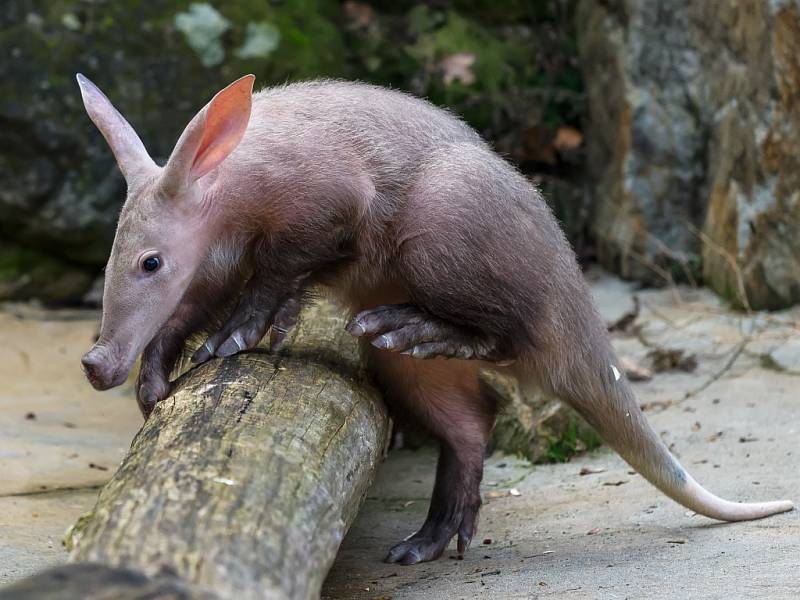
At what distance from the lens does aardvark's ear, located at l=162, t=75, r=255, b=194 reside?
10.7 ft

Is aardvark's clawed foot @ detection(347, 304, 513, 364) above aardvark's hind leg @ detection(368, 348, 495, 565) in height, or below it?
above

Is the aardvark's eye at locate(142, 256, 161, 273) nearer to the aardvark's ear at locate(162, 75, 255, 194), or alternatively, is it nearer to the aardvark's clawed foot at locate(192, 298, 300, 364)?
the aardvark's ear at locate(162, 75, 255, 194)

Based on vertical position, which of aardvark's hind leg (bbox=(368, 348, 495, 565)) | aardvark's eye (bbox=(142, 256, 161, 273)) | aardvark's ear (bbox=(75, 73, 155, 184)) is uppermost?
aardvark's ear (bbox=(75, 73, 155, 184))

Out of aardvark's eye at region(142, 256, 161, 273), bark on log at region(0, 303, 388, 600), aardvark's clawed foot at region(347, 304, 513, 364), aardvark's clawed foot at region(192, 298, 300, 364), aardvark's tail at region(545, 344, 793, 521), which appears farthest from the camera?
aardvark's tail at region(545, 344, 793, 521)

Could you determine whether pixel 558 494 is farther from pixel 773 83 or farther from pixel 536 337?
pixel 773 83

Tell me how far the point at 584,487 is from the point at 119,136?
220cm

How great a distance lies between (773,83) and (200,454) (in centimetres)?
433

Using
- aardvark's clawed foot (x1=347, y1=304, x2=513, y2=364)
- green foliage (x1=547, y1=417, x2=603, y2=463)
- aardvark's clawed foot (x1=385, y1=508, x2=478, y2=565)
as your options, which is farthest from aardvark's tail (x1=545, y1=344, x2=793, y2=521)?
green foliage (x1=547, y1=417, x2=603, y2=463)

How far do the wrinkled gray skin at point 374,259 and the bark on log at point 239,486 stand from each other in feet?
0.81

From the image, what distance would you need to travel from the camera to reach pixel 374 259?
3734 millimetres

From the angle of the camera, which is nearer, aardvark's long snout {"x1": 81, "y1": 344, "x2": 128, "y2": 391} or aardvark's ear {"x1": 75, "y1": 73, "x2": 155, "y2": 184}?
aardvark's long snout {"x1": 81, "y1": 344, "x2": 128, "y2": 391}

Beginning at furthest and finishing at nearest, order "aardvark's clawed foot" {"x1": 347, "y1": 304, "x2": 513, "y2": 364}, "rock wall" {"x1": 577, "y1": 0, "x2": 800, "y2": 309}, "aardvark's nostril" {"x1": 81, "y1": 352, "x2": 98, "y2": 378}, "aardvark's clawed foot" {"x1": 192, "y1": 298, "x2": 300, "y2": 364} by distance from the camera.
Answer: "rock wall" {"x1": 577, "y1": 0, "x2": 800, "y2": 309} < "aardvark's clawed foot" {"x1": 347, "y1": 304, "x2": 513, "y2": 364} < "aardvark's clawed foot" {"x1": 192, "y1": 298, "x2": 300, "y2": 364} < "aardvark's nostril" {"x1": 81, "y1": 352, "x2": 98, "y2": 378}

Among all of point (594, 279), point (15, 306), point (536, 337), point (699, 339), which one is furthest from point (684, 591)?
point (15, 306)

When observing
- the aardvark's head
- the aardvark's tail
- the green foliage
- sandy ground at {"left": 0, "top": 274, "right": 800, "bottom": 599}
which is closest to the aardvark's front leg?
the aardvark's head
